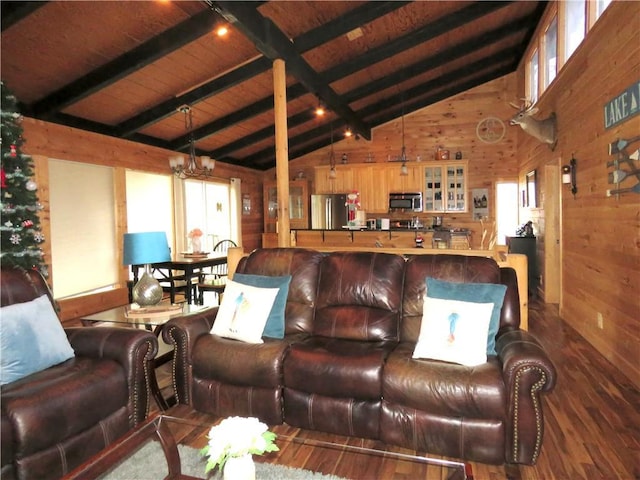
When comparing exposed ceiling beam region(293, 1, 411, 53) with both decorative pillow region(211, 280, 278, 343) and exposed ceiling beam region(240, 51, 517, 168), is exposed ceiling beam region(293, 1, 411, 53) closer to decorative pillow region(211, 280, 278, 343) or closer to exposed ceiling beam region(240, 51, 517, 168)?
decorative pillow region(211, 280, 278, 343)

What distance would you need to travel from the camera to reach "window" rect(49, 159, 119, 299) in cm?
501

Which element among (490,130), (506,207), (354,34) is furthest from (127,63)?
(506,207)

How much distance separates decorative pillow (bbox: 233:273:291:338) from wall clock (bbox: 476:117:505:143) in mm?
6823

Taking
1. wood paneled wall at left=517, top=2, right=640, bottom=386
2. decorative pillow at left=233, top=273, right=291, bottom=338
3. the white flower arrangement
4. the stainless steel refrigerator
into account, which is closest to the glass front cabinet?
the stainless steel refrigerator

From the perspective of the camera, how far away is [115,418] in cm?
218

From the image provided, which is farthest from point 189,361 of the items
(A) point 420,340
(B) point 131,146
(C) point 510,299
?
(B) point 131,146

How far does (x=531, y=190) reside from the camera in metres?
6.57

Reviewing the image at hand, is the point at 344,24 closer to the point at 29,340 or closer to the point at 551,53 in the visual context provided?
the point at 551,53

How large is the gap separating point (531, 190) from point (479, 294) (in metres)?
4.93

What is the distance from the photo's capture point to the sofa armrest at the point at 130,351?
7.52ft

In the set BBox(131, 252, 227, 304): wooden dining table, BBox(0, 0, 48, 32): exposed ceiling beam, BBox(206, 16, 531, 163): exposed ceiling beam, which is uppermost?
BBox(206, 16, 531, 163): exposed ceiling beam

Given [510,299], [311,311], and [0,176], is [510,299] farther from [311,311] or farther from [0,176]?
[0,176]

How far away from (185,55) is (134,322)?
296 centimetres

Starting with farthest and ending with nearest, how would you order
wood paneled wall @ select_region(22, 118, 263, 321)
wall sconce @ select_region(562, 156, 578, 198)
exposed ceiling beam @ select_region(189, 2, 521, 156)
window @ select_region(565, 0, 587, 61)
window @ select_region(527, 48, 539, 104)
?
window @ select_region(527, 48, 539, 104), exposed ceiling beam @ select_region(189, 2, 521, 156), wood paneled wall @ select_region(22, 118, 263, 321), wall sconce @ select_region(562, 156, 578, 198), window @ select_region(565, 0, 587, 61)
